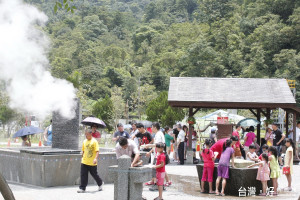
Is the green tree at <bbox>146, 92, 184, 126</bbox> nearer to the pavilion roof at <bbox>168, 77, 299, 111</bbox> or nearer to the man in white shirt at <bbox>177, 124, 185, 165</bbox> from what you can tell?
the pavilion roof at <bbox>168, 77, 299, 111</bbox>

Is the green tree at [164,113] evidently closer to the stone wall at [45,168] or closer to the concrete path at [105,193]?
the concrete path at [105,193]

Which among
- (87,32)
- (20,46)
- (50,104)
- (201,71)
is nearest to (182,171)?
(50,104)

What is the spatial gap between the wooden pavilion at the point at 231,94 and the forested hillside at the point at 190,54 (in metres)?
27.4

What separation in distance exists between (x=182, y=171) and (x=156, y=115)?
86.9 ft

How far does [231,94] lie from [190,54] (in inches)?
1787

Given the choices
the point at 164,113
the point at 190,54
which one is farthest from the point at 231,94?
the point at 190,54

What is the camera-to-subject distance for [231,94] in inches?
837

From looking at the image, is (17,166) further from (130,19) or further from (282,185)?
(130,19)

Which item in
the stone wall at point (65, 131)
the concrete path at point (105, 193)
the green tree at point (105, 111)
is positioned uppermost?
the green tree at point (105, 111)

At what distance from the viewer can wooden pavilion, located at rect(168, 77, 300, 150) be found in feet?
67.3

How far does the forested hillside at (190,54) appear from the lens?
58969mm

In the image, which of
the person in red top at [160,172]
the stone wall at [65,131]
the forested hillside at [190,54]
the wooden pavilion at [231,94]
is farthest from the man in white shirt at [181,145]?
the forested hillside at [190,54]

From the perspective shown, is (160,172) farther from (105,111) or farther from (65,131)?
(105,111)

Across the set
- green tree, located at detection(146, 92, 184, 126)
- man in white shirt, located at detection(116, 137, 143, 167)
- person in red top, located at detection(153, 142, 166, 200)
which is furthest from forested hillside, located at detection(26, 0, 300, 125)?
person in red top, located at detection(153, 142, 166, 200)
